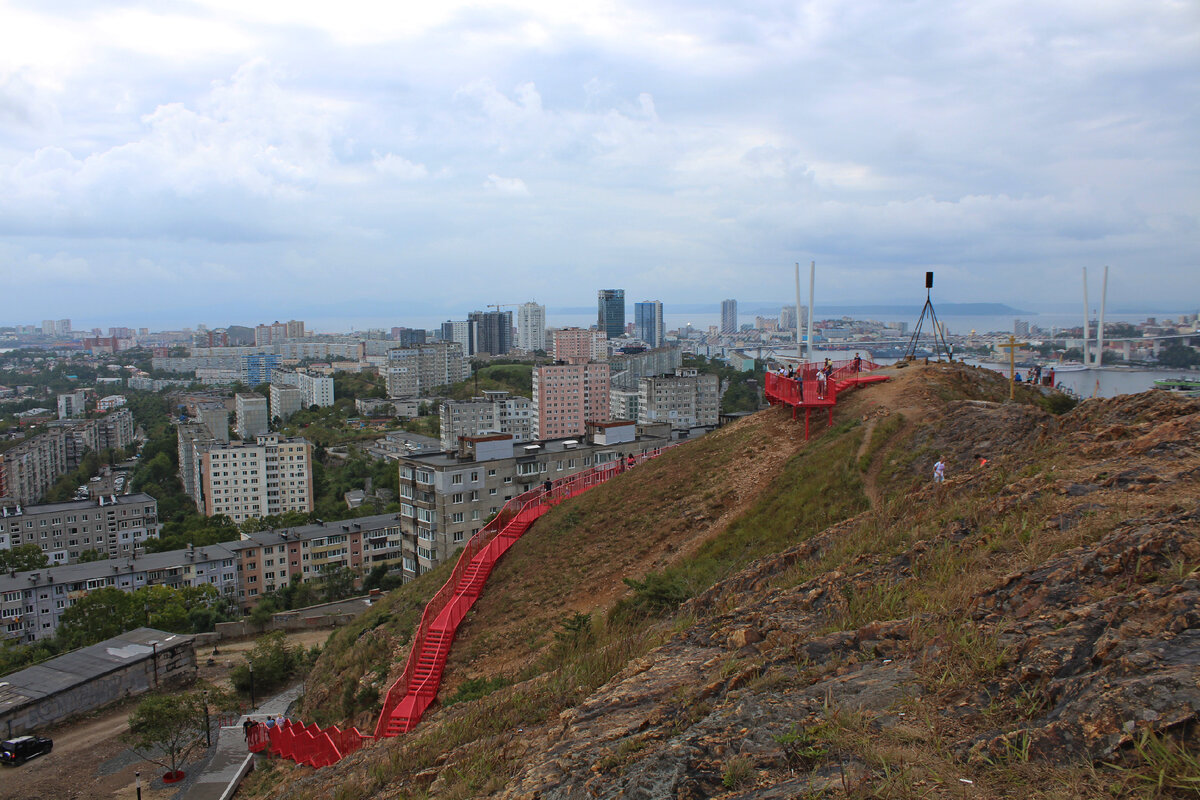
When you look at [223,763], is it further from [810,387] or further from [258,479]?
[258,479]

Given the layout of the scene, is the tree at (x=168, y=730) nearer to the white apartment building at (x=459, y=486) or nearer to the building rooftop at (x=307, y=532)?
the white apartment building at (x=459, y=486)

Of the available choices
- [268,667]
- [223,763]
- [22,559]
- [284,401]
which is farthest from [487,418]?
[223,763]

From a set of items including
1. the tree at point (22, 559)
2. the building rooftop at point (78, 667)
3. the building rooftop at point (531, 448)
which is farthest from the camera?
the tree at point (22, 559)

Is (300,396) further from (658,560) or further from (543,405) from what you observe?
(658,560)

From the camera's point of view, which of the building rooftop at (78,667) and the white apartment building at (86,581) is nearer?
the building rooftop at (78,667)

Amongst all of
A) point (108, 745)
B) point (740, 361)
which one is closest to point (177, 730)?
point (108, 745)

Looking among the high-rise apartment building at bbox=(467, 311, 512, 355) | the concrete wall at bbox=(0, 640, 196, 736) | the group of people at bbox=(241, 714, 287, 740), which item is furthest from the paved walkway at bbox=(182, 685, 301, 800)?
→ the high-rise apartment building at bbox=(467, 311, 512, 355)

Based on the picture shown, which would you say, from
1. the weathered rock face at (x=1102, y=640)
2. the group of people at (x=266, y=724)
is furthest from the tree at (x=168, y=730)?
the weathered rock face at (x=1102, y=640)
